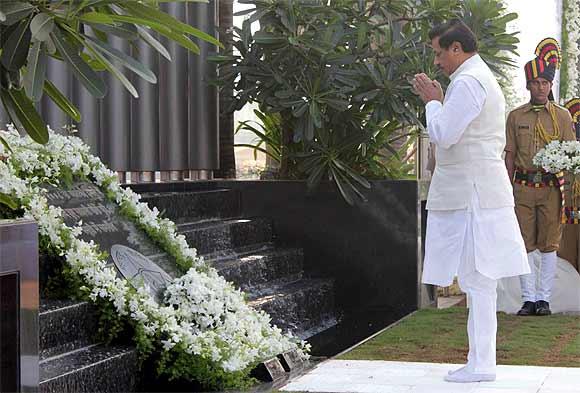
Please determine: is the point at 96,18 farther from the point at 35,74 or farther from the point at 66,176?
the point at 66,176

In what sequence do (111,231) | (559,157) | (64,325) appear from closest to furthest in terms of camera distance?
(64,325) → (111,231) → (559,157)

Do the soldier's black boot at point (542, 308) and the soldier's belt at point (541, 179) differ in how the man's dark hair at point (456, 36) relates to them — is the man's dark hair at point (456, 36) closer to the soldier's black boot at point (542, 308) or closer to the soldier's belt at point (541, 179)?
the soldier's belt at point (541, 179)

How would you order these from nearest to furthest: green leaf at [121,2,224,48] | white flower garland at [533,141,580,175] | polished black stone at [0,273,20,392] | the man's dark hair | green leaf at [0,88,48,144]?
green leaf at [121,2,224,48] → green leaf at [0,88,48,144] → polished black stone at [0,273,20,392] → the man's dark hair → white flower garland at [533,141,580,175]

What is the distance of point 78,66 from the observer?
3469 millimetres

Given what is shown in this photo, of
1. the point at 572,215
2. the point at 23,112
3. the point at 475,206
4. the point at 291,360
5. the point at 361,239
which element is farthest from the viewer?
the point at 361,239

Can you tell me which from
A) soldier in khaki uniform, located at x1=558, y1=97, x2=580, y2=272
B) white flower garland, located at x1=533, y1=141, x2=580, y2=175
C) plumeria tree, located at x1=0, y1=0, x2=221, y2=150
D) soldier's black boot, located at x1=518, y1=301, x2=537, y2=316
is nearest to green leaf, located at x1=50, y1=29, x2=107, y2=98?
plumeria tree, located at x1=0, y1=0, x2=221, y2=150

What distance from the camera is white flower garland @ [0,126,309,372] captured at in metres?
5.97

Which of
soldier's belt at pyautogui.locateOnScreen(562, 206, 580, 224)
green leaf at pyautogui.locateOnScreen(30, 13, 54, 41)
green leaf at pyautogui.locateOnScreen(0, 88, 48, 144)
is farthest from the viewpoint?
soldier's belt at pyautogui.locateOnScreen(562, 206, 580, 224)

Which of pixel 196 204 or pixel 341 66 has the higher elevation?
pixel 341 66

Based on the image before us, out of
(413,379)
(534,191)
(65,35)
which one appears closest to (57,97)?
(65,35)

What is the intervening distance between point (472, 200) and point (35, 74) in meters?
3.22

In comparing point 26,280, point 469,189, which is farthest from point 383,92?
point 26,280

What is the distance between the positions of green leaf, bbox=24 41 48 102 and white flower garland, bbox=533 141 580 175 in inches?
242

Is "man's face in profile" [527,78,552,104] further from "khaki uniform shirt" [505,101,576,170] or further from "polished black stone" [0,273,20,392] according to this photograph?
"polished black stone" [0,273,20,392]
